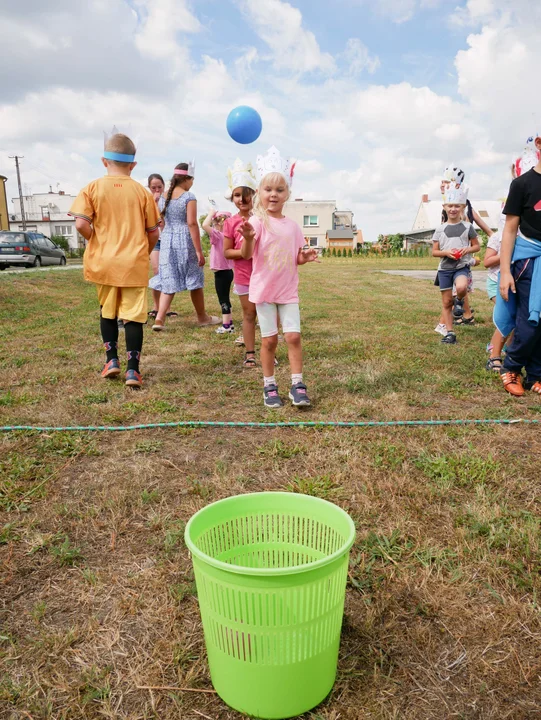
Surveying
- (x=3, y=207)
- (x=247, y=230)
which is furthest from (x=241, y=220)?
(x=3, y=207)

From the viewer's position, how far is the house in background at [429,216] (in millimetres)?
56781

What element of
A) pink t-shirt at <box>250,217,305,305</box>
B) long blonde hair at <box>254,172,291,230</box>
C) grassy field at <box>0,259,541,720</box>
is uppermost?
long blonde hair at <box>254,172,291,230</box>

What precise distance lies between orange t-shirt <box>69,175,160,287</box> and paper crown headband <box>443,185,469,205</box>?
3321 mm

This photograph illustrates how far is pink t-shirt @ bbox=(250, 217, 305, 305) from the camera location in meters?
3.52

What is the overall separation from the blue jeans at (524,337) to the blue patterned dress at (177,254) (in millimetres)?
3550

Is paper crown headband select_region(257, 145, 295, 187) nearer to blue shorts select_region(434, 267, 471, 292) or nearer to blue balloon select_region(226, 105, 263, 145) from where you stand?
blue balloon select_region(226, 105, 263, 145)

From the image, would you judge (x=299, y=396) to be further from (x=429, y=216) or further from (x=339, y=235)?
(x=429, y=216)

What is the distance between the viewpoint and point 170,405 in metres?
3.56

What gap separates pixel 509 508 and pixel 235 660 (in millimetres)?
1407

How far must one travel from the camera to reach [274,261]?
3.54 meters

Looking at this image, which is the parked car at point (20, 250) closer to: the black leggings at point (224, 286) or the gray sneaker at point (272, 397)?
the black leggings at point (224, 286)

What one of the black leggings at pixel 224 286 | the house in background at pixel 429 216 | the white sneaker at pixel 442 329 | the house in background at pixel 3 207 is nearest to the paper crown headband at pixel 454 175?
the white sneaker at pixel 442 329

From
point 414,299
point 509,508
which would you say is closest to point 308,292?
point 414,299

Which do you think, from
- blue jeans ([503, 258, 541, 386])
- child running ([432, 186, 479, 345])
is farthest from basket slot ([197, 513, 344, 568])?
child running ([432, 186, 479, 345])
